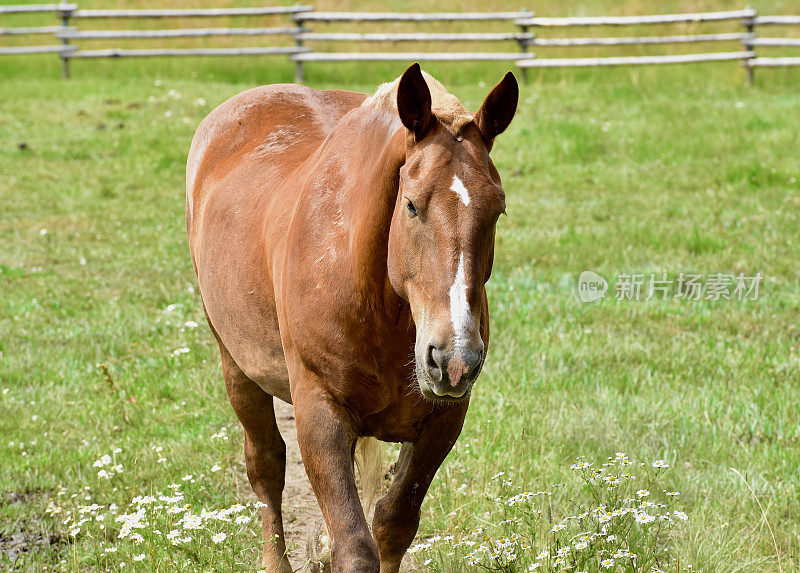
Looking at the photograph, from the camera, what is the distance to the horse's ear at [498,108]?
2.58 metres

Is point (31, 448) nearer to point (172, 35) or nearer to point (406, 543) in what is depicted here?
point (406, 543)

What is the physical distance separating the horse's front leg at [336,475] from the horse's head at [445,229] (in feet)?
1.71

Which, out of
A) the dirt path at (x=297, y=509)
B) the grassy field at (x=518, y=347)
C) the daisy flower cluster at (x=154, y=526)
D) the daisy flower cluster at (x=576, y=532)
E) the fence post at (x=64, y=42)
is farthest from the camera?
the fence post at (x=64, y=42)

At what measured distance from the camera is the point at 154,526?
375cm

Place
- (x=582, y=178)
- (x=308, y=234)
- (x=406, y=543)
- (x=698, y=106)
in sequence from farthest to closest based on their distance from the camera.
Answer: (x=698, y=106)
(x=582, y=178)
(x=406, y=543)
(x=308, y=234)

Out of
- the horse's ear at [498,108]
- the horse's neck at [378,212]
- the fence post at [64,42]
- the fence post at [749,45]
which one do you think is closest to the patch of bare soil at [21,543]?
the horse's neck at [378,212]

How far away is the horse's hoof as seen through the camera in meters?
3.50

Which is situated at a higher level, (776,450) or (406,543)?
(406,543)

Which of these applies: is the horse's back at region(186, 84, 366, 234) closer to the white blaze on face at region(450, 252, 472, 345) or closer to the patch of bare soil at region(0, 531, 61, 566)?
the white blaze on face at region(450, 252, 472, 345)

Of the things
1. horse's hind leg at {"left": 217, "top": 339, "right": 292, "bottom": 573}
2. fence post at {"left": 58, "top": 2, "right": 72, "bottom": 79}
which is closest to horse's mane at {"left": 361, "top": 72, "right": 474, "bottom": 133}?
horse's hind leg at {"left": 217, "top": 339, "right": 292, "bottom": 573}

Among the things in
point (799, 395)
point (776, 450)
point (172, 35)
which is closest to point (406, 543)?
point (776, 450)

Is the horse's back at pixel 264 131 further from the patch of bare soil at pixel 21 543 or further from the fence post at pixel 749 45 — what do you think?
the fence post at pixel 749 45

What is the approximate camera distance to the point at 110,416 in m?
5.23

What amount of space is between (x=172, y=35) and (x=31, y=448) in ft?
46.6
